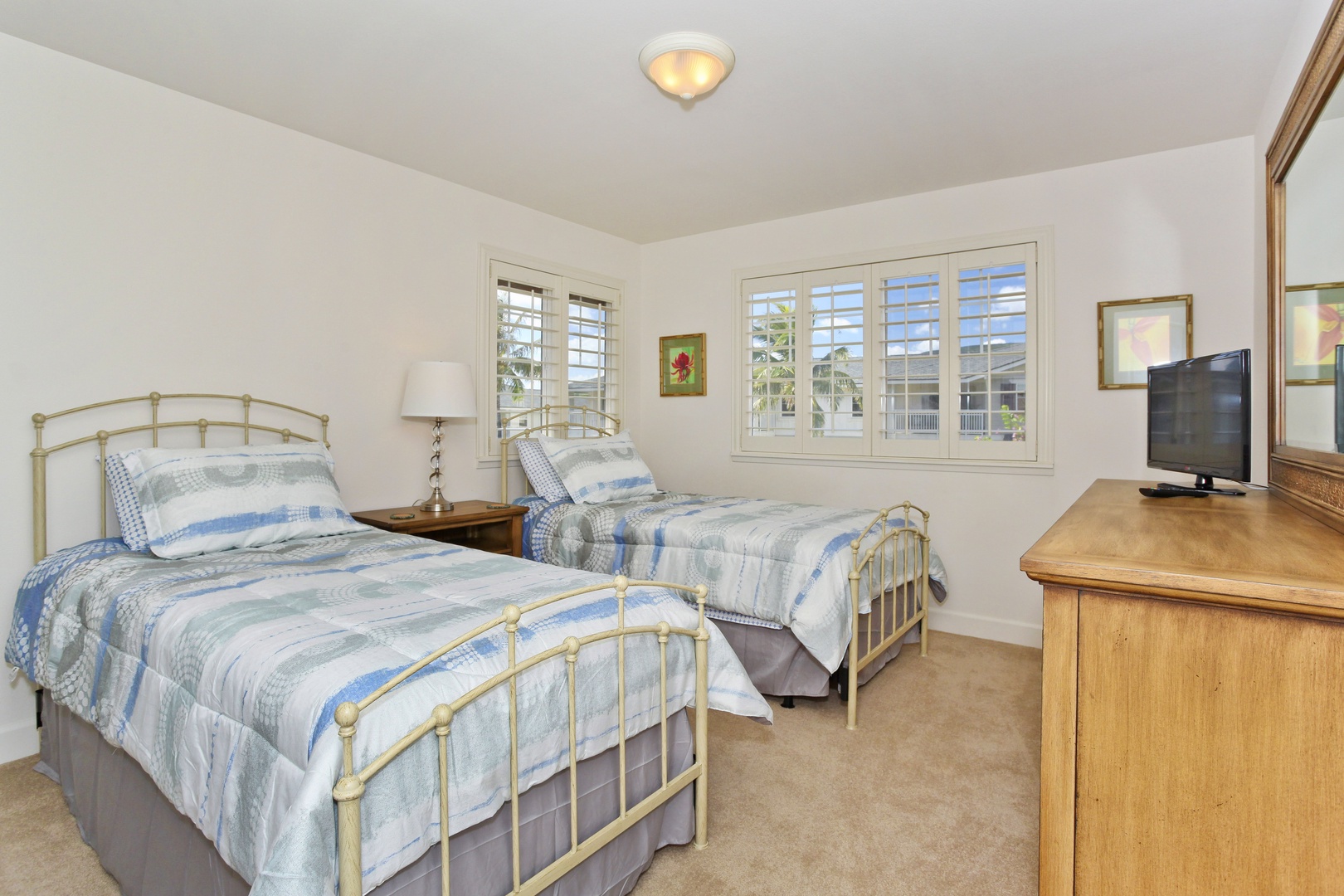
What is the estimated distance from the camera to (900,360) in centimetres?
387

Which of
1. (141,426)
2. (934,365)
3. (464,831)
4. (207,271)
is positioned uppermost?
(207,271)

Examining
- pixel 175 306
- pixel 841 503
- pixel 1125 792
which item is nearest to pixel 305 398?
pixel 175 306

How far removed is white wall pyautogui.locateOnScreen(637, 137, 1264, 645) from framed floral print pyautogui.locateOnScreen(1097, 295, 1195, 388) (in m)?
0.05

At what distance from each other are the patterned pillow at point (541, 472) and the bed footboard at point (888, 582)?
1.63 m

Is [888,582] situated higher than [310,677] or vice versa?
[310,677]

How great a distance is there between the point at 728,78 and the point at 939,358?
6.42 ft

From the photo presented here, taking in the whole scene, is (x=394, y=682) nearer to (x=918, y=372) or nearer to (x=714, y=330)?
(x=918, y=372)

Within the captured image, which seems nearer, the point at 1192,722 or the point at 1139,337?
the point at 1192,722

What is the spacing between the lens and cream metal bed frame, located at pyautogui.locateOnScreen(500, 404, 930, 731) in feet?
8.52

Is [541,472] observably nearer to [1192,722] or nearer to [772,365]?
[772,365]

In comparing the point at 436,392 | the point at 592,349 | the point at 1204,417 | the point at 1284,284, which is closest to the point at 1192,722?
the point at 1204,417

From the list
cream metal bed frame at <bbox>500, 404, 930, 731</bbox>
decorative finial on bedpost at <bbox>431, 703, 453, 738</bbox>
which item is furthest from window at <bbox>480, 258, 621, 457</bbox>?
decorative finial on bedpost at <bbox>431, 703, 453, 738</bbox>

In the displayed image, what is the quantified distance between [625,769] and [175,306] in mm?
2497

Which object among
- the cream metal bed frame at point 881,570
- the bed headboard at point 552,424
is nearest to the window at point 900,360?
the cream metal bed frame at point 881,570
